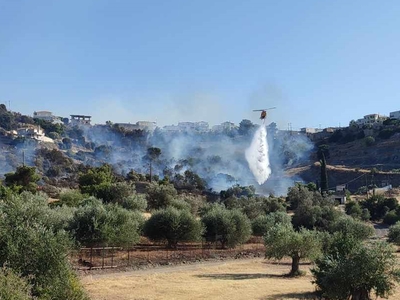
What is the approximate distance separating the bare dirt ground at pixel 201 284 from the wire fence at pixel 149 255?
240cm

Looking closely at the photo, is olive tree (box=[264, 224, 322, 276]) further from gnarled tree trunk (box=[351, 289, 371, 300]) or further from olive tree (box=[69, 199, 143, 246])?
gnarled tree trunk (box=[351, 289, 371, 300])

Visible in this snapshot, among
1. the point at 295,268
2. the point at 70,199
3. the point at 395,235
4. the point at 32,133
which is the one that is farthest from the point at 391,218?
the point at 32,133

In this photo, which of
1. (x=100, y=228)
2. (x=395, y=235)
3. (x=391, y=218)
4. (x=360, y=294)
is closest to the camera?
(x=360, y=294)

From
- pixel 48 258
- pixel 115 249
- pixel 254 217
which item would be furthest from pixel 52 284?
pixel 254 217

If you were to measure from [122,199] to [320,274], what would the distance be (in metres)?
43.0

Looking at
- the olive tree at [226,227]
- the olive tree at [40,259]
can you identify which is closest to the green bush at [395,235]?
the olive tree at [226,227]

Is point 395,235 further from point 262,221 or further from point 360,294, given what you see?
point 360,294

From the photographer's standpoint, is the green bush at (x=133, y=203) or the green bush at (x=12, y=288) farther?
the green bush at (x=133, y=203)

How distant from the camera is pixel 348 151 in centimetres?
17450

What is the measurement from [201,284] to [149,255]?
1388 cm

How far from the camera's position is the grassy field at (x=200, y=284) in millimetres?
32531

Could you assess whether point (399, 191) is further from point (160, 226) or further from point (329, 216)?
point (160, 226)

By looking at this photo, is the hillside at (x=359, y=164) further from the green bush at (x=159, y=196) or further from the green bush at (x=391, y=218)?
the green bush at (x=159, y=196)

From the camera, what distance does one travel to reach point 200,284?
1464 inches
